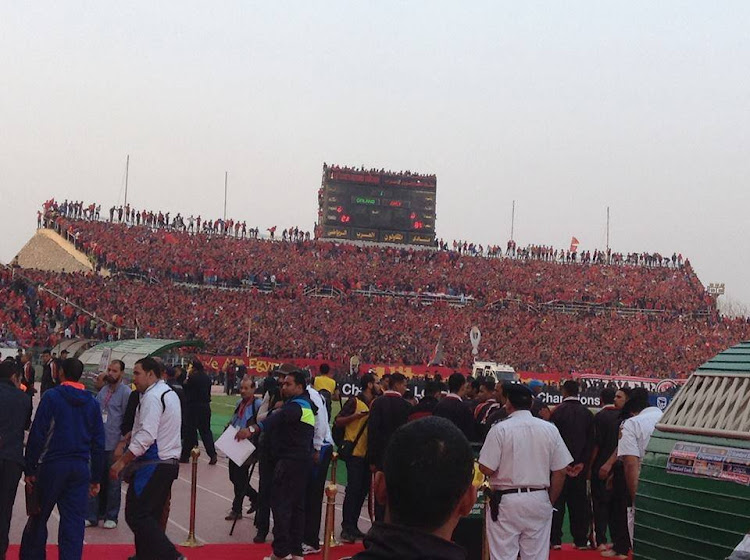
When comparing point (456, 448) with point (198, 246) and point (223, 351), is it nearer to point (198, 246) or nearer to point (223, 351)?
point (223, 351)

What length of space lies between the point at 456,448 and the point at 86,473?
626cm

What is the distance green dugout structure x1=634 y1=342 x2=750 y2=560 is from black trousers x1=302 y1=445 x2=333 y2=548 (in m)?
4.02

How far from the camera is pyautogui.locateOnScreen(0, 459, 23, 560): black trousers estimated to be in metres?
8.87

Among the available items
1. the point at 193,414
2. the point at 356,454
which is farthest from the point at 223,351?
the point at 356,454

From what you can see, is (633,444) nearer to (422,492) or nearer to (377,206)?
(422,492)

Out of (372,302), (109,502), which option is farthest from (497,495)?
(372,302)

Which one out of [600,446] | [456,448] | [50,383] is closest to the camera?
[456,448]

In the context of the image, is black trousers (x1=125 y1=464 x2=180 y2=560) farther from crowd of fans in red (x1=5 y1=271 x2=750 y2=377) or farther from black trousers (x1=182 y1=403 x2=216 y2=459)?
crowd of fans in red (x1=5 y1=271 x2=750 y2=377)

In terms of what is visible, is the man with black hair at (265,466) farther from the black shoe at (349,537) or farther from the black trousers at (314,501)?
the black shoe at (349,537)

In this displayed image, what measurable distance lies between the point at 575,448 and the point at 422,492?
889 centimetres

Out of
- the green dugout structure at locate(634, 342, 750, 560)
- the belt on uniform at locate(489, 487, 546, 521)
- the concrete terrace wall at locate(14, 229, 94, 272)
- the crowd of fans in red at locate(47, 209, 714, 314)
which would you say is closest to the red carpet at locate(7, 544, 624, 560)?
the belt on uniform at locate(489, 487, 546, 521)

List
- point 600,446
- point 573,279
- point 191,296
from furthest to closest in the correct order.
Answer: point 573,279 → point 191,296 → point 600,446

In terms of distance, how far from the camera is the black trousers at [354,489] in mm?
12008

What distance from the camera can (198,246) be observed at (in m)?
65.7
